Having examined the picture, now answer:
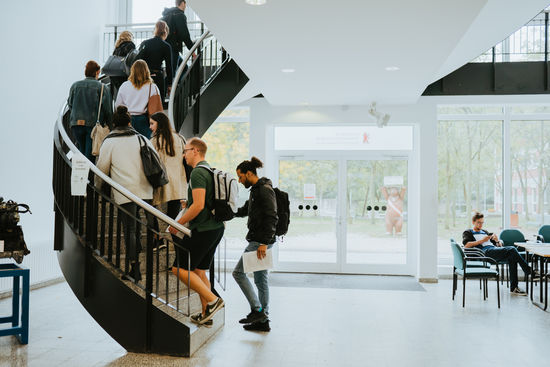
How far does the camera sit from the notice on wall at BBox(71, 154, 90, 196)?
4.09 metres

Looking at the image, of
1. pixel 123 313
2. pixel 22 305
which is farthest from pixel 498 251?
pixel 22 305

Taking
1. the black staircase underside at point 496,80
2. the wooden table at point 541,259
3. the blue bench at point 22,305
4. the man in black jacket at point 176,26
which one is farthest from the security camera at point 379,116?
the blue bench at point 22,305

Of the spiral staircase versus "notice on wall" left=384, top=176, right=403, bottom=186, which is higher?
"notice on wall" left=384, top=176, right=403, bottom=186

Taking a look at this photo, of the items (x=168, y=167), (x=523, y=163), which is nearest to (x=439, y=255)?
(x=523, y=163)

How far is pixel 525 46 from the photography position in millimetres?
9078

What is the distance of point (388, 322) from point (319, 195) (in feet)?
13.7

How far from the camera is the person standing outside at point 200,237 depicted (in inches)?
171

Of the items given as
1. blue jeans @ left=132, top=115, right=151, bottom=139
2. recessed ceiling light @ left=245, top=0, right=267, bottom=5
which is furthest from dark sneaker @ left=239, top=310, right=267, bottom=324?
recessed ceiling light @ left=245, top=0, right=267, bottom=5

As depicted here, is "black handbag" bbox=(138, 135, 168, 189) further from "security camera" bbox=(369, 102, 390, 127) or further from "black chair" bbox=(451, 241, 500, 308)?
"security camera" bbox=(369, 102, 390, 127)

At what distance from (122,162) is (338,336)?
283 centimetres

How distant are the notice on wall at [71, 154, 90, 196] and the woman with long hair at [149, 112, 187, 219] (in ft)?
2.64

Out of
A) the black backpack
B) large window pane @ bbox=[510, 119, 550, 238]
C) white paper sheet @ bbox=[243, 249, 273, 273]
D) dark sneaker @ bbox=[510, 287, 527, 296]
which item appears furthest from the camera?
large window pane @ bbox=[510, 119, 550, 238]

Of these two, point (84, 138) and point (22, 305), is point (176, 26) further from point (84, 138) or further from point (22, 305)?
point (22, 305)

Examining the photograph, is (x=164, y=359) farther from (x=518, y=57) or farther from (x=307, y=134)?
(x=518, y=57)
